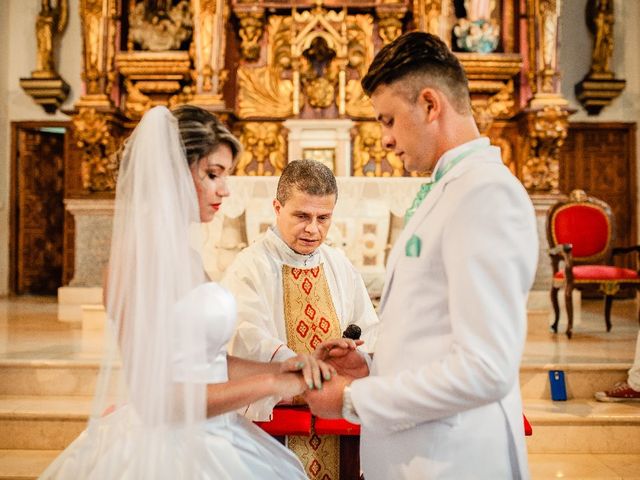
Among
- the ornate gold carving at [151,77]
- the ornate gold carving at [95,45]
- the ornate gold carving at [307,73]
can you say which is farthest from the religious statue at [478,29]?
the ornate gold carving at [95,45]

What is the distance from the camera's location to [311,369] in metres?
1.58

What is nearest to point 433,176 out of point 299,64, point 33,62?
point 299,64

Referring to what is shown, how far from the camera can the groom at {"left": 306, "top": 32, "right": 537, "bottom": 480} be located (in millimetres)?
1228

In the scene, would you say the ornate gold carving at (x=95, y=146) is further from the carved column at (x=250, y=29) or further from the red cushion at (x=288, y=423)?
the red cushion at (x=288, y=423)

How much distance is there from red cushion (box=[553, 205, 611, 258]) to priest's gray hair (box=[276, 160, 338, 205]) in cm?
465

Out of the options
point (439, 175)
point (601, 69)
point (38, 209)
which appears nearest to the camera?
point (439, 175)

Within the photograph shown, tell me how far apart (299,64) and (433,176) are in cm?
626

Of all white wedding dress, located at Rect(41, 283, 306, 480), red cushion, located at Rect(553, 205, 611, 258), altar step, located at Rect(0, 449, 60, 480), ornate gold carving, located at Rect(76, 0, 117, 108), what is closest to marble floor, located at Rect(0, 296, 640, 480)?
altar step, located at Rect(0, 449, 60, 480)

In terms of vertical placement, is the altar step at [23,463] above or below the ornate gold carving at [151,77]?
below

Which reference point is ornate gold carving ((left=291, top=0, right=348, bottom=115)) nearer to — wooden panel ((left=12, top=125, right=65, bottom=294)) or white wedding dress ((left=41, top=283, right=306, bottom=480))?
wooden panel ((left=12, top=125, right=65, bottom=294))

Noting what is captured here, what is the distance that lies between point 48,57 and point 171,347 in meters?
8.66

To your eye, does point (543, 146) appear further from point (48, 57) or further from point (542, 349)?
point (48, 57)

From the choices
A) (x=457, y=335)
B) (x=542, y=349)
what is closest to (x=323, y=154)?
(x=542, y=349)

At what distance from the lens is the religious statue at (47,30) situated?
892 cm
